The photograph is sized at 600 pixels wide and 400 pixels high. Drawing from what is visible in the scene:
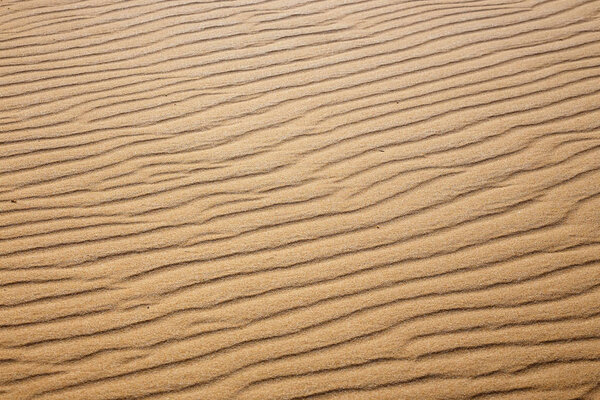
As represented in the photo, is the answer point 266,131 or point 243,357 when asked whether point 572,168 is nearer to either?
point 266,131

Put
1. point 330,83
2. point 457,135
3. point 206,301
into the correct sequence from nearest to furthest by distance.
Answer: point 206,301, point 457,135, point 330,83

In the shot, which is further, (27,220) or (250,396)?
(27,220)

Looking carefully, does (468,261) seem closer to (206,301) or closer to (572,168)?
(572,168)

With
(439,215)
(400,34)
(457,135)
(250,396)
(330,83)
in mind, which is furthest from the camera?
(400,34)

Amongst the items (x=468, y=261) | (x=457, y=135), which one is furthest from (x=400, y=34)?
(x=468, y=261)

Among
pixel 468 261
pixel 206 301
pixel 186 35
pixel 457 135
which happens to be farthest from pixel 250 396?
pixel 186 35

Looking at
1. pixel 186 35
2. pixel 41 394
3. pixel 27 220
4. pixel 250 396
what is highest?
pixel 186 35

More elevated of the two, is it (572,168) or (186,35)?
(186,35)
